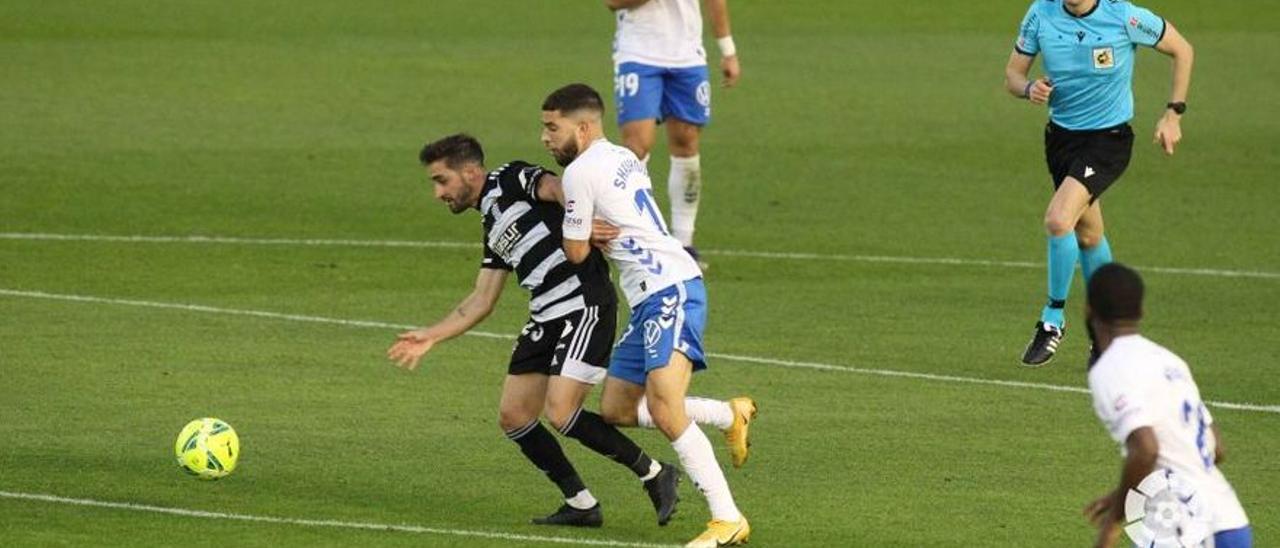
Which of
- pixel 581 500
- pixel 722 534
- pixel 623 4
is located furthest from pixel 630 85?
pixel 722 534

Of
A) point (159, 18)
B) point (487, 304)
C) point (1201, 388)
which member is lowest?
point (1201, 388)

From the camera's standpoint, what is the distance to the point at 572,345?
451 inches

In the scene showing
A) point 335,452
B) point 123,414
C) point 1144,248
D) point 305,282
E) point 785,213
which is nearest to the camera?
point 335,452

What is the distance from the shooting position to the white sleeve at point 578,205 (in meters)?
11.1

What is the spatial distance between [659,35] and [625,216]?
8.10 metres

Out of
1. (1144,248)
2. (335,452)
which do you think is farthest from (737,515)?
(1144,248)

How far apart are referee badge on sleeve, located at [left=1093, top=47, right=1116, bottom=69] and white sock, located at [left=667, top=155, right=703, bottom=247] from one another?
184 inches

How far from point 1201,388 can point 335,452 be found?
206 inches

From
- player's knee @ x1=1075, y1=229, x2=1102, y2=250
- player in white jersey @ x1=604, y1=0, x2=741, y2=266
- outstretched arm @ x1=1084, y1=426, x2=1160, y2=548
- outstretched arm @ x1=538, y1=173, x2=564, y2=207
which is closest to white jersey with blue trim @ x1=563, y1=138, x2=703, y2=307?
outstretched arm @ x1=538, y1=173, x2=564, y2=207

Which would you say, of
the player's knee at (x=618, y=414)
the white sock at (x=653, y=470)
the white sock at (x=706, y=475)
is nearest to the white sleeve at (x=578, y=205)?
the player's knee at (x=618, y=414)

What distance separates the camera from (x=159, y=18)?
36281 millimetres

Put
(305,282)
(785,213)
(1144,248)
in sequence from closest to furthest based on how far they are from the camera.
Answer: (305,282), (1144,248), (785,213)

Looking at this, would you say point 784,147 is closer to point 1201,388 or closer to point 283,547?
point 1201,388

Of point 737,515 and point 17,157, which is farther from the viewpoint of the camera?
point 17,157
